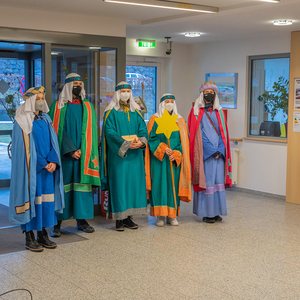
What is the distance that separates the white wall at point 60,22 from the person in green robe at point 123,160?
1.07 metres

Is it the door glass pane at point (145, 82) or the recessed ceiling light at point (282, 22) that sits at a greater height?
the recessed ceiling light at point (282, 22)

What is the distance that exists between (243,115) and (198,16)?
95.7 inches

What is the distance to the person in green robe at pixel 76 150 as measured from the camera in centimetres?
488

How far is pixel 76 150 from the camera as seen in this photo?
4.88m

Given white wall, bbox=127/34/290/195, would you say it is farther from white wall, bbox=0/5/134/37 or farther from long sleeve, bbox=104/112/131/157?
long sleeve, bbox=104/112/131/157

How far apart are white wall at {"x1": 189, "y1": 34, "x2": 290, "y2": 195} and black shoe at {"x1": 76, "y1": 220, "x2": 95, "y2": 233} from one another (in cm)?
320

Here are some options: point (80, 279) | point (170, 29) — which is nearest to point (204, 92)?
point (170, 29)

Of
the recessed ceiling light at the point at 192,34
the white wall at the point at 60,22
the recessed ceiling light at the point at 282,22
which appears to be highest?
the recessed ceiling light at the point at 192,34

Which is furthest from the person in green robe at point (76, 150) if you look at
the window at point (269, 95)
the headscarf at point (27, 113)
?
the window at point (269, 95)

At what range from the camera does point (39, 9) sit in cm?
521

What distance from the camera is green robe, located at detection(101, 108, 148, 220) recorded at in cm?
500

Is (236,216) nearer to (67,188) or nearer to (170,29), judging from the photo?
(67,188)

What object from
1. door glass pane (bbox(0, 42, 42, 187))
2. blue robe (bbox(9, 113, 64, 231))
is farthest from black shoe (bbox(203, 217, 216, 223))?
door glass pane (bbox(0, 42, 42, 187))

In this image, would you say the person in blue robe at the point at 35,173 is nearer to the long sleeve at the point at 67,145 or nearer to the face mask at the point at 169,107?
the long sleeve at the point at 67,145
